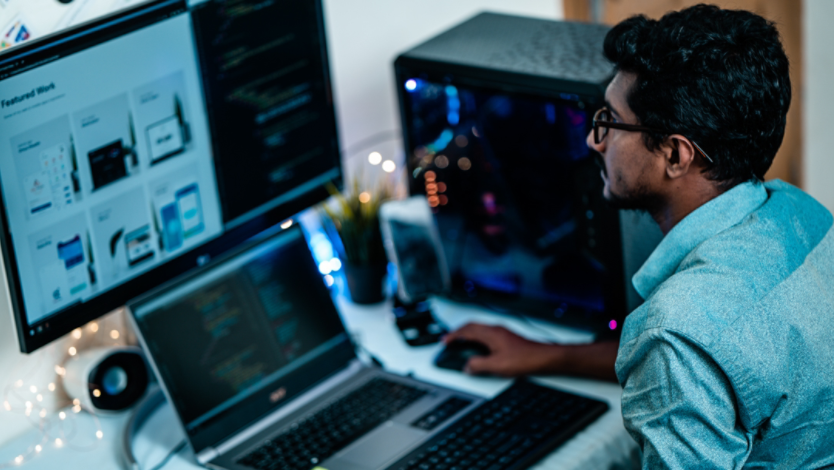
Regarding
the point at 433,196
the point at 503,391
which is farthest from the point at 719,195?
the point at 433,196

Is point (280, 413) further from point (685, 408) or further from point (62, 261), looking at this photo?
point (685, 408)

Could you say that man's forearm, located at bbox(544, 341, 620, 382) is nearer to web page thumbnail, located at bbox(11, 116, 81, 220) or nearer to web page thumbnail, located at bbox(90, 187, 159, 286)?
web page thumbnail, located at bbox(90, 187, 159, 286)

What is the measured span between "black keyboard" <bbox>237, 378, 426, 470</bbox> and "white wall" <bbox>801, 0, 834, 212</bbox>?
1.79 metres

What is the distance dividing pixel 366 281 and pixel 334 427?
38cm

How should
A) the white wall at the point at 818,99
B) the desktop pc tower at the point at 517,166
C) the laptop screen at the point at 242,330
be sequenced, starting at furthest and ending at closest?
the white wall at the point at 818,99
the desktop pc tower at the point at 517,166
the laptop screen at the point at 242,330

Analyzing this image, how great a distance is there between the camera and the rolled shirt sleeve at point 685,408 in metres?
0.90

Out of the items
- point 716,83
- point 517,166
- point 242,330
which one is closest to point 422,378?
point 242,330

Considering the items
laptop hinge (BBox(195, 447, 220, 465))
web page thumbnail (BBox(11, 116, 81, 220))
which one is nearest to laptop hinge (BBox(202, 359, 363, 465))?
laptop hinge (BBox(195, 447, 220, 465))

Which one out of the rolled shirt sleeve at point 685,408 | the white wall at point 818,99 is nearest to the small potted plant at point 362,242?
the rolled shirt sleeve at point 685,408

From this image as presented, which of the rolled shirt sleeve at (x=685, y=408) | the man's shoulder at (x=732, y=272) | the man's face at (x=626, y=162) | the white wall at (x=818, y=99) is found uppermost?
the man's face at (x=626, y=162)

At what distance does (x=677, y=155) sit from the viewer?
104 centimetres

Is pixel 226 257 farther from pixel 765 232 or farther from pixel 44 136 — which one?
pixel 765 232

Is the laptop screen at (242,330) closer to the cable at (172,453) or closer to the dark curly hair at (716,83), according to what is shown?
the cable at (172,453)

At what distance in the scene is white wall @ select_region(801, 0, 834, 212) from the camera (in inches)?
99.2
